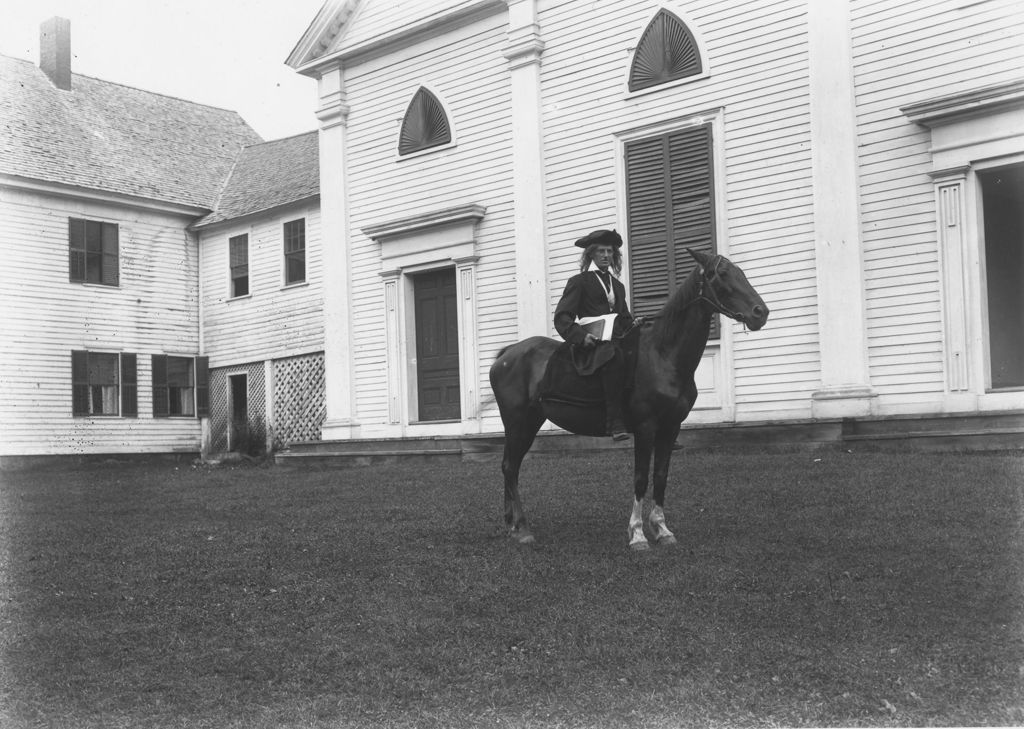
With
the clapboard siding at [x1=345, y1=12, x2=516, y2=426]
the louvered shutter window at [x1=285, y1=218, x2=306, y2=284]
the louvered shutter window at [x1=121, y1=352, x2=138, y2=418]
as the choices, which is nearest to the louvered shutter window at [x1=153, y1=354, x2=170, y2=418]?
the louvered shutter window at [x1=121, y1=352, x2=138, y2=418]

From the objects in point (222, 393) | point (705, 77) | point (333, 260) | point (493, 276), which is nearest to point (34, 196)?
point (222, 393)

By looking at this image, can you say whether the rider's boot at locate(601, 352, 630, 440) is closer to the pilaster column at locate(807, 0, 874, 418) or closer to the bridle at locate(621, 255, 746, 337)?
the bridle at locate(621, 255, 746, 337)

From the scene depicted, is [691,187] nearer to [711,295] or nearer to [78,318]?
[711,295]

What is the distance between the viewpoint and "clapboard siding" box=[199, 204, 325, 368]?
24797 millimetres

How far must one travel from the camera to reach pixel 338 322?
20.2 meters

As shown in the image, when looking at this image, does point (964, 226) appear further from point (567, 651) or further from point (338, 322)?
point (338, 322)

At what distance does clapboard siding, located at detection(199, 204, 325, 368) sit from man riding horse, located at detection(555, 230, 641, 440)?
16085 mm

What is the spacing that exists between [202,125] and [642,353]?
82.6 ft

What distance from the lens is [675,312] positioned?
27.3 ft

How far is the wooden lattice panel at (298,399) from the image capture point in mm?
24297

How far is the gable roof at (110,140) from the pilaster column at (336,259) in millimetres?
8060

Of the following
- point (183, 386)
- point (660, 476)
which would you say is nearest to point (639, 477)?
point (660, 476)

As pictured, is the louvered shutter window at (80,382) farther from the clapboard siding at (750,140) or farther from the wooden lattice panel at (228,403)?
the clapboard siding at (750,140)

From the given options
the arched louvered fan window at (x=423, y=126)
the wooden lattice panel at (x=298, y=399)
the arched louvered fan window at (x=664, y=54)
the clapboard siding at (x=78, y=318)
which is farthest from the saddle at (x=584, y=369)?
the clapboard siding at (x=78, y=318)
